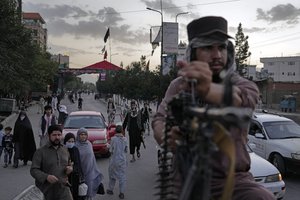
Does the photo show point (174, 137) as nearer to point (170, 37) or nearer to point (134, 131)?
point (134, 131)

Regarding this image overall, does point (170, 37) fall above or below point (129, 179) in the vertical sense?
above

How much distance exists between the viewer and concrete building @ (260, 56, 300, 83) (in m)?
110

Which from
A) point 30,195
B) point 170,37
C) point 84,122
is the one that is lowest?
point 30,195

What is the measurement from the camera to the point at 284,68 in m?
113

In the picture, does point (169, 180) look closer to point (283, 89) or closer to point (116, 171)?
point (116, 171)

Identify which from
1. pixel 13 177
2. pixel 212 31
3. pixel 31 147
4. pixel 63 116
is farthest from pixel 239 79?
pixel 63 116

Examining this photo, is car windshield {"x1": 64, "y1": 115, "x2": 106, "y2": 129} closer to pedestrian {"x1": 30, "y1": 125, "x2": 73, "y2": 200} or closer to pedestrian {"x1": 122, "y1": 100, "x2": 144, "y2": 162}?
pedestrian {"x1": 122, "y1": 100, "x2": 144, "y2": 162}

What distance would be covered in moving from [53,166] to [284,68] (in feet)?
370

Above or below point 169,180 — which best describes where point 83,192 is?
below

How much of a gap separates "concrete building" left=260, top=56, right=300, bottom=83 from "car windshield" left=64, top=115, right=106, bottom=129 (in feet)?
320

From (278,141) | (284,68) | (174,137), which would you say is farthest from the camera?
(284,68)

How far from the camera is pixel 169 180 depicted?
185 cm

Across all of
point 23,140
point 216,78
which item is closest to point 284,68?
point 23,140

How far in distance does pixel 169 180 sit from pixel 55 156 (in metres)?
4.29
